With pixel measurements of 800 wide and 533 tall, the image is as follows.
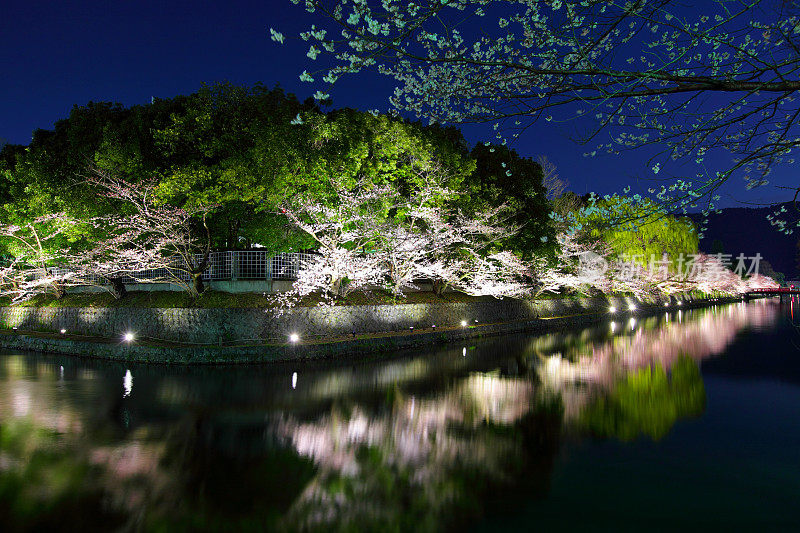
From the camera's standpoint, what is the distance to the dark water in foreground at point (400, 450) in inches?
217

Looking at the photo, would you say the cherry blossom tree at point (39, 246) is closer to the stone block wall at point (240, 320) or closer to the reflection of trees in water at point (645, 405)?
the stone block wall at point (240, 320)

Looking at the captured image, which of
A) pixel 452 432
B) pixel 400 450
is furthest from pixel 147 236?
pixel 400 450

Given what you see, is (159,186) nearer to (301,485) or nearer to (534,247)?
(301,485)

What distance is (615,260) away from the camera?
4697cm

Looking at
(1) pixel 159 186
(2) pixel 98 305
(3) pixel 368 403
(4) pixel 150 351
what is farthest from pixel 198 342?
(3) pixel 368 403

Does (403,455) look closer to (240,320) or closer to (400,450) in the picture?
(400,450)

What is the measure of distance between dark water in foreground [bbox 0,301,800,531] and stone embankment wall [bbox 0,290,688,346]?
131 inches

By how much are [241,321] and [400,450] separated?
1218cm

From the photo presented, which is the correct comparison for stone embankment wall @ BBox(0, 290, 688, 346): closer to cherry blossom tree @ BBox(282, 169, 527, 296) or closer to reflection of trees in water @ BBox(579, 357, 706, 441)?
cherry blossom tree @ BBox(282, 169, 527, 296)

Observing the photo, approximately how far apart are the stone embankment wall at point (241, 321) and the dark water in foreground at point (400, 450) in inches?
131

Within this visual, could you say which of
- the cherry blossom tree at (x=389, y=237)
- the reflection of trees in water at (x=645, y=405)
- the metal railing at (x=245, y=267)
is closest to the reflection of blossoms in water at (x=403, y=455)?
the reflection of trees in water at (x=645, y=405)

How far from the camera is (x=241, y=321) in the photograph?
18453 millimetres

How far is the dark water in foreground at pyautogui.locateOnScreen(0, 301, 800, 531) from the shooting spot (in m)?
5.50

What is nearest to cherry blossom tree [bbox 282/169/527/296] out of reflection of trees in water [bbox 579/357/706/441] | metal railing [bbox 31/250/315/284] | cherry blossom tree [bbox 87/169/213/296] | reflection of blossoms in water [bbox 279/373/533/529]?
metal railing [bbox 31/250/315/284]
